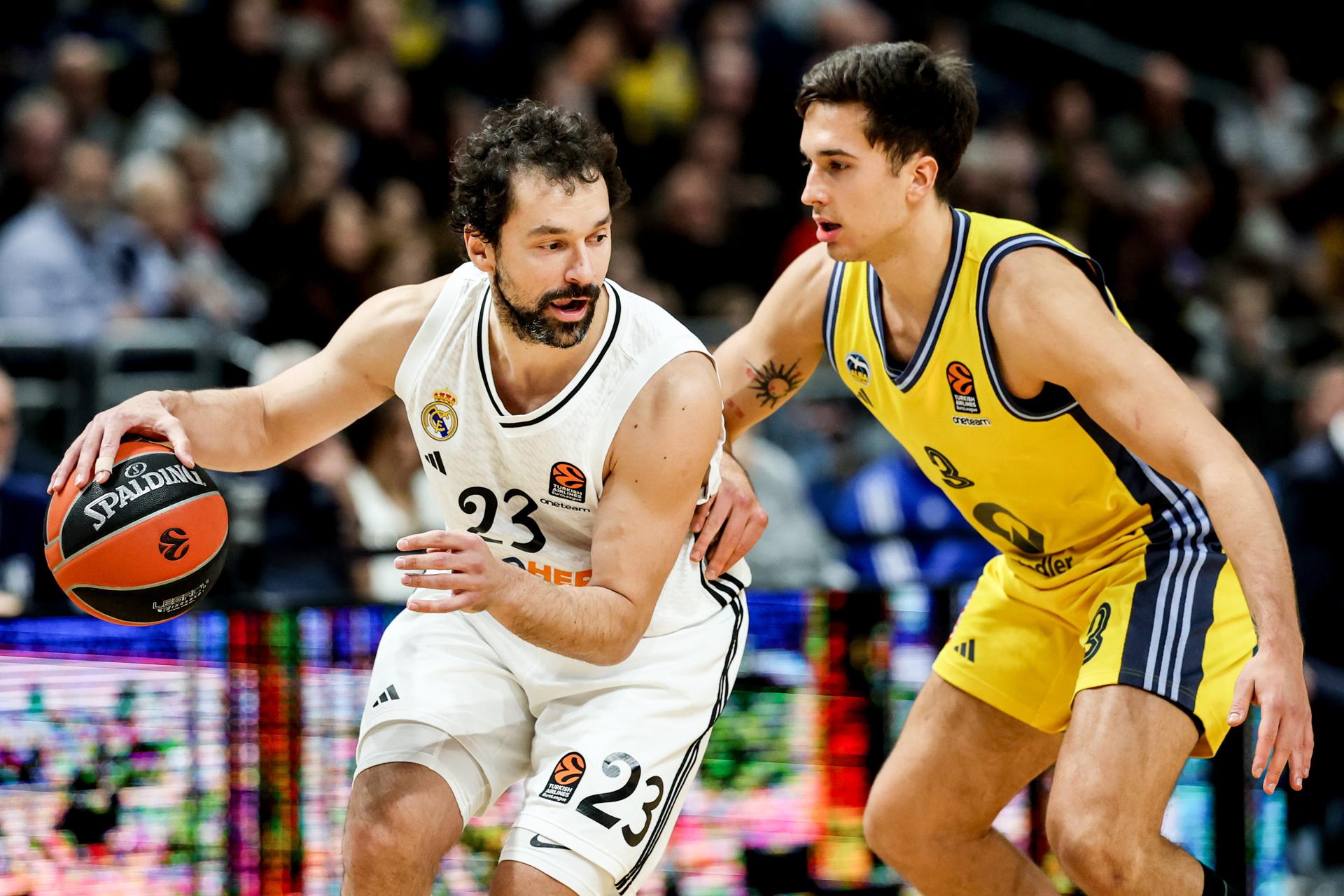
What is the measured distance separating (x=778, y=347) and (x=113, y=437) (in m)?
1.77

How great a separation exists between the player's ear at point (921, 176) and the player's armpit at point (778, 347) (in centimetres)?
38

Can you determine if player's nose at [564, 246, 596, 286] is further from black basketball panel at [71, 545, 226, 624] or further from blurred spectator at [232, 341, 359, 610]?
blurred spectator at [232, 341, 359, 610]

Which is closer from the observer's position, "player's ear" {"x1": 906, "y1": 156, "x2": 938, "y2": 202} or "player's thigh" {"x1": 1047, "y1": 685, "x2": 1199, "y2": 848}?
"player's thigh" {"x1": 1047, "y1": 685, "x2": 1199, "y2": 848}

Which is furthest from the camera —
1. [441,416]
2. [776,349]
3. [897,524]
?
[897,524]

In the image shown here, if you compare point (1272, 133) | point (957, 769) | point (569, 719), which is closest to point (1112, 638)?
point (957, 769)

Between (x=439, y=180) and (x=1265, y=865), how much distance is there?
5775 mm

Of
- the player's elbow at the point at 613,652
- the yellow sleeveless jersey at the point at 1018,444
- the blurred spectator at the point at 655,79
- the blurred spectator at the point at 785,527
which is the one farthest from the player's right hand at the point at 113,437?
the blurred spectator at the point at 655,79

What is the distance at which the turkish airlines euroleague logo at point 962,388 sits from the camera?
389cm

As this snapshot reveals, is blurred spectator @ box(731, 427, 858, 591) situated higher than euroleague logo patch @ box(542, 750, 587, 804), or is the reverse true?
blurred spectator @ box(731, 427, 858, 591)

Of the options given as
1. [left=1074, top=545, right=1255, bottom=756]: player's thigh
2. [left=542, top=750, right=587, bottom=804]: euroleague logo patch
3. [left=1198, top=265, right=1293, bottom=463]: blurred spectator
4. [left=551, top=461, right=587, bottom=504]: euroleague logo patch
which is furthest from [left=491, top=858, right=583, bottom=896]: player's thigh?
[left=1198, top=265, right=1293, bottom=463]: blurred spectator

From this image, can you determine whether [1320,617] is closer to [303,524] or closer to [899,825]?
[899,825]

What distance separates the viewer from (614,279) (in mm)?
8172

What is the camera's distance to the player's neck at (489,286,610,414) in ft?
12.1

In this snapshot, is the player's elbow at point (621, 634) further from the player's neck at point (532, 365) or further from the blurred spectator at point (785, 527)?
the blurred spectator at point (785, 527)
